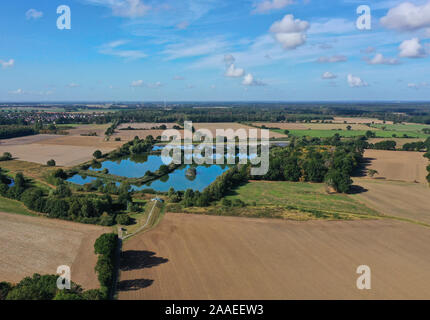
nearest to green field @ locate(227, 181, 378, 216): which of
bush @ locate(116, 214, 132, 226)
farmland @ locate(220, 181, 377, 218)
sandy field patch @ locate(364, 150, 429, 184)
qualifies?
farmland @ locate(220, 181, 377, 218)

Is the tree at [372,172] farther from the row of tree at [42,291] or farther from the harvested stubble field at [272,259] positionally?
the row of tree at [42,291]

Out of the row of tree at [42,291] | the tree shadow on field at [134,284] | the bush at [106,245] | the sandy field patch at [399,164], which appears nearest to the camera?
the row of tree at [42,291]

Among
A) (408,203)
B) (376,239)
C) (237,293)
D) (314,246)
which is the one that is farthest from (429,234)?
(237,293)

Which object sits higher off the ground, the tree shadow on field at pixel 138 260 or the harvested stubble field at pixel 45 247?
the harvested stubble field at pixel 45 247

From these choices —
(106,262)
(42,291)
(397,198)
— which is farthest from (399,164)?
(42,291)

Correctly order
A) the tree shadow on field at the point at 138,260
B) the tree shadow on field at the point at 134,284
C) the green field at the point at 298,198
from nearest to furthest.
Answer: the tree shadow on field at the point at 134,284
the tree shadow on field at the point at 138,260
the green field at the point at 298,198

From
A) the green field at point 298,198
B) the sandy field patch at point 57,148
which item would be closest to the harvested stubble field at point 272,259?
the green field at point 298,198
